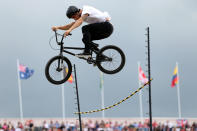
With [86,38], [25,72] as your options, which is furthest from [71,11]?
[25,72]

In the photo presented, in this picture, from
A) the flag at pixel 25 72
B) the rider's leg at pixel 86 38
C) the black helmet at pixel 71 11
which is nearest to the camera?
the black helmet at pixel 71 11

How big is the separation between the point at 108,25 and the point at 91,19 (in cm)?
55

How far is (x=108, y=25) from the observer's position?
43.9ft

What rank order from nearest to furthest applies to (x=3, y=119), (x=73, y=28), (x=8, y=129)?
(x=73, y=28) → (x=8, y=129) → (x=3, y=119)

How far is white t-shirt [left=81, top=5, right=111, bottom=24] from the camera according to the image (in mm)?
12809

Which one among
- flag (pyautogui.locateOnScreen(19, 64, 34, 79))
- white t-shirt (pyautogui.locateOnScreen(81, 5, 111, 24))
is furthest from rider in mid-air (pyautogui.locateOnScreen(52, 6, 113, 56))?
flag (pyautogui.locateOnScreen(19, 64, 34, 79))

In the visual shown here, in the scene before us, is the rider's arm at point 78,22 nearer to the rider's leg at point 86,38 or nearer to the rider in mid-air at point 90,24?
the rider in mid-air at point 90,24

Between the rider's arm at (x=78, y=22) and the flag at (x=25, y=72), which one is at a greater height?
the rider's arm at (x=78, y=22)

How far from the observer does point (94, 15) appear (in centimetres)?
1303

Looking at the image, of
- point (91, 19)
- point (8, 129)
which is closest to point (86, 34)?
point (91, 19)

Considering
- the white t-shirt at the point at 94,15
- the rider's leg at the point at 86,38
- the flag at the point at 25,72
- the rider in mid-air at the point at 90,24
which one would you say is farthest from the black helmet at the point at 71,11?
the flag at the point at 25,72

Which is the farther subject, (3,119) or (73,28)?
(3,119)

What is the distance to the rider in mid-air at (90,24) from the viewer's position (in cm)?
1280

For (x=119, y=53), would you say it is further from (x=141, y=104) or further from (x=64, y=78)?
(x=141, y=104)
